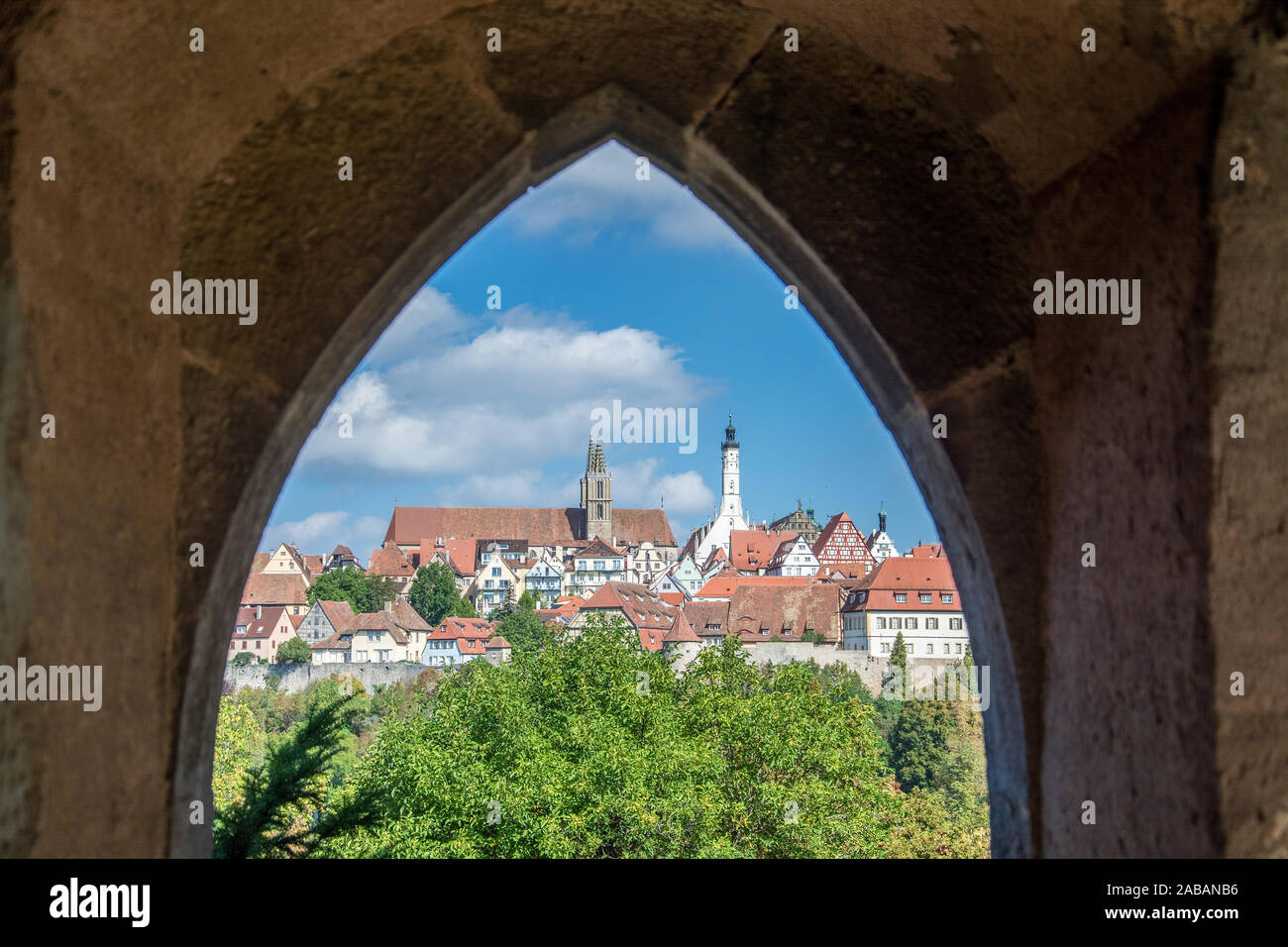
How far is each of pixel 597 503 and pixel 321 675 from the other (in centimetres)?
3245

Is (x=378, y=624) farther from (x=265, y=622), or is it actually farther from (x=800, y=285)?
(x=800, y=285)

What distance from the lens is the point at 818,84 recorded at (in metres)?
1.39

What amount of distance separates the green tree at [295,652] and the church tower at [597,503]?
1084 inches

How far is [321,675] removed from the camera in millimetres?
59719

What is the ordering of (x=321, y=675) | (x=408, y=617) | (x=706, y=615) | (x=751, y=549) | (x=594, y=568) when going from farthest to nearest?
(x=751, y=549), (x=594, y=568), (x=408, y=617), (x=706, y=615), (x=321, y=675)

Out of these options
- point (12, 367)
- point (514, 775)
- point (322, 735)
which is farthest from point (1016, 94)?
point (514, 775)

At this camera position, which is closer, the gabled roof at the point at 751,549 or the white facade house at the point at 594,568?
the white facade house at the point at 594,568

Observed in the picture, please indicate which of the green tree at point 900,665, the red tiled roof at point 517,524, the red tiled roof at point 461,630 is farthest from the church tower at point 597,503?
the green tree at point 900,665

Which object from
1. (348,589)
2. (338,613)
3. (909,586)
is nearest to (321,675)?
(338,613)

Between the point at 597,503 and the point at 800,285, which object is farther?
the point at 597,503

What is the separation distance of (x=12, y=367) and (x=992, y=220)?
1128 millimetres

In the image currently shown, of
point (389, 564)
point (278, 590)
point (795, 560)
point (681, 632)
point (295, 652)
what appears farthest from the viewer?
point (795, 560)

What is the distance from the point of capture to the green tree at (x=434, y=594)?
72875mm

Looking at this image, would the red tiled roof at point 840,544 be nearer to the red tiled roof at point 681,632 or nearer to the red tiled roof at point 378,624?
the red tiled roof at point 681,632
